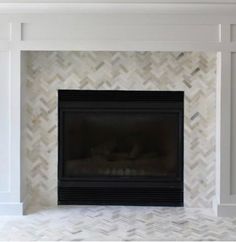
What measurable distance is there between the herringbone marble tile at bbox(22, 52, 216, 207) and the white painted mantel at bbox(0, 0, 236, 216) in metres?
0.28

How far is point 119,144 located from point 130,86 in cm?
64

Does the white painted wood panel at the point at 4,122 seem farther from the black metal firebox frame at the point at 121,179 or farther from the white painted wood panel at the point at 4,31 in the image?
the black metal firebox frame at the point at 121,179

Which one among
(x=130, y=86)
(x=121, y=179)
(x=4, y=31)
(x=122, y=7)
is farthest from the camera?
(x=121, y=179)

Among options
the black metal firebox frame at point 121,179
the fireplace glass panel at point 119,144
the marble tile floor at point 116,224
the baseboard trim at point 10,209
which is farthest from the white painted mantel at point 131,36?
the fireplace glass panel at point 119,144

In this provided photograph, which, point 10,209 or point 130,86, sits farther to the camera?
point 130,86

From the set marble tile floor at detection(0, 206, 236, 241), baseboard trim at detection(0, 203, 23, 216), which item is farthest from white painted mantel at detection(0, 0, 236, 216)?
marble tile floor at detection(0, 206, 236, 241)

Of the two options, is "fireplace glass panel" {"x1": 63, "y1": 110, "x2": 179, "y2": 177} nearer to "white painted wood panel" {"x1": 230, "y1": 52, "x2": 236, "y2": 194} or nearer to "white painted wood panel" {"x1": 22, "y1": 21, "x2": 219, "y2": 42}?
"white painted wood panel" {"x1": 230, "y1": 52, "x2": 236, "y2": 194}

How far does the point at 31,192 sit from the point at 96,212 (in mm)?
770

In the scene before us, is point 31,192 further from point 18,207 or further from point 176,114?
point 176,114

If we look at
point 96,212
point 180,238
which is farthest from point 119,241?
point 96,212

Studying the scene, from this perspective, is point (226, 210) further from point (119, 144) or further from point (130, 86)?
point (130, 86)

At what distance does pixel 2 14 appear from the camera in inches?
159

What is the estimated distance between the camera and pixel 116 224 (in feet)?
12.4

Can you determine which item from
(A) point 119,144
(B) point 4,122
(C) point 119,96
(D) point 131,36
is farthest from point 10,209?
(D) point 131,36
